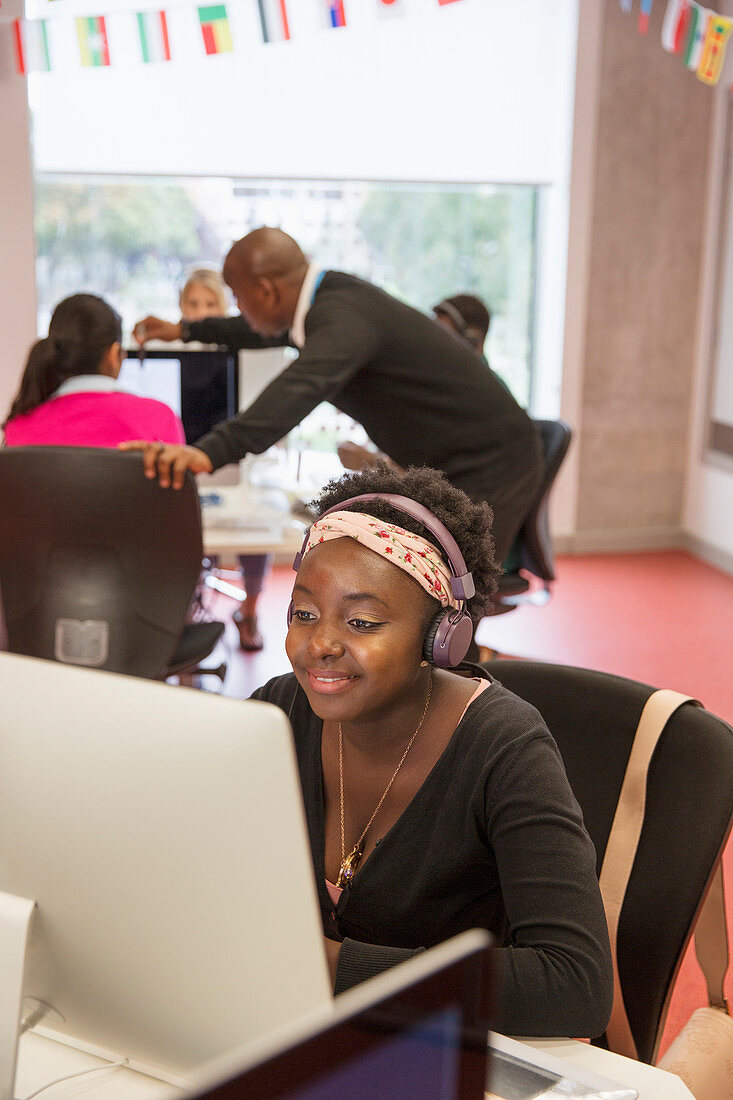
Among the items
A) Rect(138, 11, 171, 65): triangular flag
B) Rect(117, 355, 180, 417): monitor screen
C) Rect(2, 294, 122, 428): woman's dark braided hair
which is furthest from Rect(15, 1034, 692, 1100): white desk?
Rect(138, 11, 171, 65): triangular flag

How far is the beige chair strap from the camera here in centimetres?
128

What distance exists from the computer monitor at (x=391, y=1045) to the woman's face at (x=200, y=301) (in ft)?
14.0

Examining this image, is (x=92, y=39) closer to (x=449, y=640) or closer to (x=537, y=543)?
(x=537, y=543)

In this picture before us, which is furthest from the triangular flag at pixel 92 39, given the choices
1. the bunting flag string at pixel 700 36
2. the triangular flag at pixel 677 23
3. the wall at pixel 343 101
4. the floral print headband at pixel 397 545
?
the floral print headband at pixel 397 545

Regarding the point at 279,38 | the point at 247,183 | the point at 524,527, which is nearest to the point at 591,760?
the point at 524,527

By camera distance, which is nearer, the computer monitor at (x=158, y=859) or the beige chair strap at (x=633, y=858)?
the computer monitor at (x=158, y=859)

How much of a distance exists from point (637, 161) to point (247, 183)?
1920 millimetres

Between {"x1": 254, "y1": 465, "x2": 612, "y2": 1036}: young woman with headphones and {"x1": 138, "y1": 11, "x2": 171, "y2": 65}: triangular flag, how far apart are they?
3536mm

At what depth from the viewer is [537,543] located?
345cm

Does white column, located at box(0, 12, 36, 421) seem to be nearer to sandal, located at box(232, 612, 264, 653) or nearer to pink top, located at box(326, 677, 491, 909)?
sandal, located at box(232, 612, 264, 653)

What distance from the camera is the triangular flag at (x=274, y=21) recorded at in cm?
374

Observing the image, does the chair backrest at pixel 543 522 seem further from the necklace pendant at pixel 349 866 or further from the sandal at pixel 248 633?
the necklace pendant at pixel 349 866

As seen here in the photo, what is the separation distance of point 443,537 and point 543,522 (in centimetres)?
228

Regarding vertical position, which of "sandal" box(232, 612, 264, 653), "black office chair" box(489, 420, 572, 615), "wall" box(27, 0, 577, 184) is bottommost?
"sandal" box(232, 612, 264, 653)
